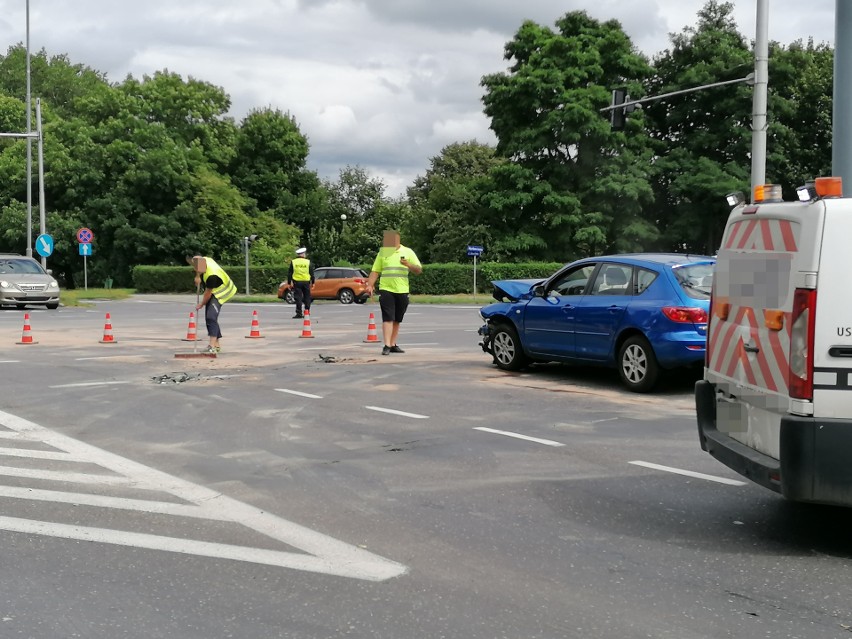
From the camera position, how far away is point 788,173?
165ft

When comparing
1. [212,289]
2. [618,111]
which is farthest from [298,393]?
[618,111]

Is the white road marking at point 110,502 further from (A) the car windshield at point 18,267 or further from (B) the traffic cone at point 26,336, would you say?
(A) the car windshield at point 18,267

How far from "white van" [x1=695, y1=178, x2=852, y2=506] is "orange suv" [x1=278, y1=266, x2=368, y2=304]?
35.5 metres

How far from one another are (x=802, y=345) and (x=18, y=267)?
31.7 m

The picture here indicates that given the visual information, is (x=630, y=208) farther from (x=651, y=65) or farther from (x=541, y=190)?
(x=651, y=65)

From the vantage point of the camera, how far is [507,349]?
13047 mm

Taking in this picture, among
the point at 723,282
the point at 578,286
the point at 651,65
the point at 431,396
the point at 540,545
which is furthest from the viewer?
the point at 651,65

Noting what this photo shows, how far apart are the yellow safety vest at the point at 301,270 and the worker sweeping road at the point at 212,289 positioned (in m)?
8.92

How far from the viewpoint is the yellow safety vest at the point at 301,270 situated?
24469 mm

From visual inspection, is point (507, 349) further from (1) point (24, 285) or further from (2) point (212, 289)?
(1) point (24, 285)

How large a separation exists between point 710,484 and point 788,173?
4767 centimetres

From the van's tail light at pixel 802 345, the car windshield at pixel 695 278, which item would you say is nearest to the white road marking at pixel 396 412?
the car windshield at pixel 695 278

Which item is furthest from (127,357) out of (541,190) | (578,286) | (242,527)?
(541,190)

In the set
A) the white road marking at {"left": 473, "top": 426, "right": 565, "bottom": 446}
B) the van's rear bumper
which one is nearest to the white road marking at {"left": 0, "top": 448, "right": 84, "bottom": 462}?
the white road marking at {"left": 473, "top": 426, "right": 565, "bottom": 446}
